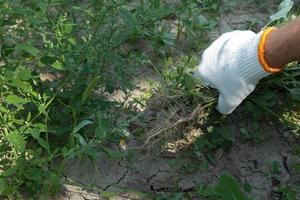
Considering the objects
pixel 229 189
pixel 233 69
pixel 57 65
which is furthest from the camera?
pixel 233 69

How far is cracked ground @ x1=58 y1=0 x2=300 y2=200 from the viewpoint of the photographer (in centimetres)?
190

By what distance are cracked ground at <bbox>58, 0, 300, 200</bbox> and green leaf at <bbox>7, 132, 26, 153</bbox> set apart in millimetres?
272

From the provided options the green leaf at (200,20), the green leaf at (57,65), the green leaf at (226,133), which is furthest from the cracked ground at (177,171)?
the green leaf at (200,20)

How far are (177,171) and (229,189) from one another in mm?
367

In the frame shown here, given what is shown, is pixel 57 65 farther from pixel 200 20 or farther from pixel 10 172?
pixel 200 20

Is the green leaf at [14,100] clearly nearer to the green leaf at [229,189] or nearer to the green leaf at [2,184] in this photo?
the green leaf at [2,184]

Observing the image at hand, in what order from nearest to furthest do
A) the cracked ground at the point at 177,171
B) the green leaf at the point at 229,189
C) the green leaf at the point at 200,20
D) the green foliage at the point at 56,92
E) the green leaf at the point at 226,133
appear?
the green leaf at the point at 229,189
the green foliage at the point at 56,92
the cracked ground at the point at 177,171
the green leaf at the point at 226,133
the green leaf at the point at 200,20

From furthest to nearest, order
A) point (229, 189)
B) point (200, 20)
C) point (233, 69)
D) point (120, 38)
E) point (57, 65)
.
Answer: point (200, 20), point (233, 69), point (120, 38), point (57, 65), point (229, 189)

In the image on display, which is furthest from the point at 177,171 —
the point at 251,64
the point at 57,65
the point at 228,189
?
the point at 57,65

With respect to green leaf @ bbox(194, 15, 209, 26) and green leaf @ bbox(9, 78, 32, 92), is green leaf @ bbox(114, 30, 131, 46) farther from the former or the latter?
green leaf @ bbox(194, 15, 209, 26)

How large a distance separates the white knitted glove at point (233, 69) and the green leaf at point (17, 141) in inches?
31.8

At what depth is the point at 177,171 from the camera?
197cm

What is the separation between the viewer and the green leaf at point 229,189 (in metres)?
1.63

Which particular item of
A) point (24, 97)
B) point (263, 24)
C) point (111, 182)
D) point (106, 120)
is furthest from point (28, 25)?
point (263, 24)
